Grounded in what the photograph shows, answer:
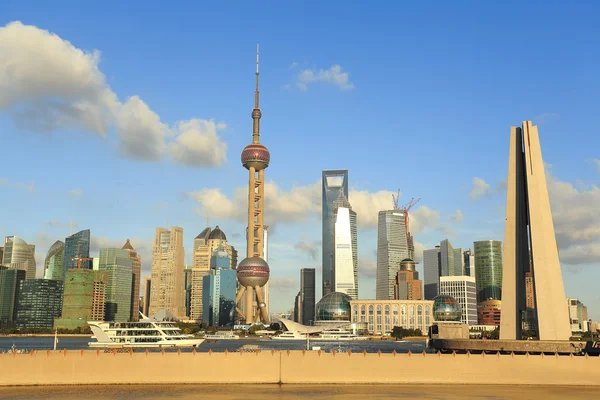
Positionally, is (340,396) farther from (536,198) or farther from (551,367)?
(536,198)

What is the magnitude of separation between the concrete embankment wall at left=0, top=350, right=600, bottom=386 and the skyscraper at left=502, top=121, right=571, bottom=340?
22616mm

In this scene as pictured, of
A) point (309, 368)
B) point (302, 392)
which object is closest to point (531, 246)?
point (309, 368)

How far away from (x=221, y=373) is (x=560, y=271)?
5321 centimetres

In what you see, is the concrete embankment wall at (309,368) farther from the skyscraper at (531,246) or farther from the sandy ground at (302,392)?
the skyscraper at (531,246)

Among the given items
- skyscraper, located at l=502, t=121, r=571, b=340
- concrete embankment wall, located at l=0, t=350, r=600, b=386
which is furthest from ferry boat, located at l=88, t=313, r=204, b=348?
skyscraper, located at l=502, t=121, r=571, b=340

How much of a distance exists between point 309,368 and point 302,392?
25.1ft

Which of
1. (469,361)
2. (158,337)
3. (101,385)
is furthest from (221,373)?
(158,337)

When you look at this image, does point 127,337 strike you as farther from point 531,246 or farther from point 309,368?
point 531,246

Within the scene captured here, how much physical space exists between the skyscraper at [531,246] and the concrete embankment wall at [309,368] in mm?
22616

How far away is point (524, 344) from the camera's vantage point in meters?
91.8

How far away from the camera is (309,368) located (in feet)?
228

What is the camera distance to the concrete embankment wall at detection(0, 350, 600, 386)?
6838 centimetres

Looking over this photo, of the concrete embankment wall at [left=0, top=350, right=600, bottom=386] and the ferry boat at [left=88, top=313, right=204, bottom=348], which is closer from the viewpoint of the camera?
the concrete embankment wall at [left=0, top=350, right=600, bottom=386]

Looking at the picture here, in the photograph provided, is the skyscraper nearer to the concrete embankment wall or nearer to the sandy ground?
the concrete embankment wall
